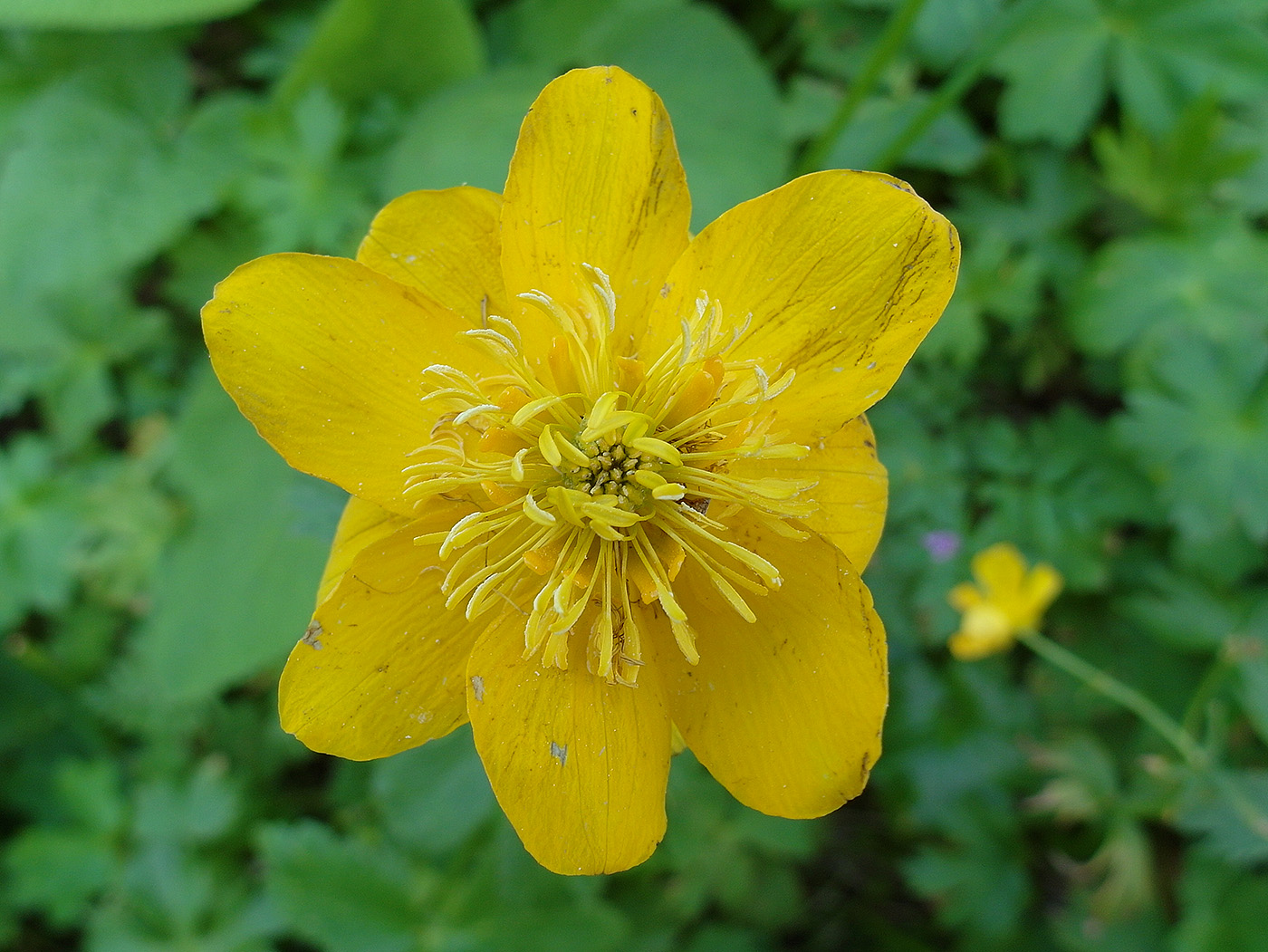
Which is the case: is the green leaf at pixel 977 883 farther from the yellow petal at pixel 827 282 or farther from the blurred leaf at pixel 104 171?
the blurred leaf at pixel 104 171

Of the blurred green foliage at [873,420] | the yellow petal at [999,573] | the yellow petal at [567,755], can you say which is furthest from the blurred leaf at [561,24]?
the yellow petal at [567,755]

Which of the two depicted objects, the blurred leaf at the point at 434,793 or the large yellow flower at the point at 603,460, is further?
the blurred leaf at the point at 434,793

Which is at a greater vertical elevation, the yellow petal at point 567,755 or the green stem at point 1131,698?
the yellow petal at point 567,755

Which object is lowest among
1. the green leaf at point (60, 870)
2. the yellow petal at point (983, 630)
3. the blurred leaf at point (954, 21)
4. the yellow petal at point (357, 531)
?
the green leaf at point (60, 870)

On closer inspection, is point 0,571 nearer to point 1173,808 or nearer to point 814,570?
point 814,570

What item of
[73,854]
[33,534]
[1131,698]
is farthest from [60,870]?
[1131,698]

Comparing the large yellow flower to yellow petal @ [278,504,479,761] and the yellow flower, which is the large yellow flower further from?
the yellow flower

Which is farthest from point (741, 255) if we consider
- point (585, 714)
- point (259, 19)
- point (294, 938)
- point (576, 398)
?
point (294, 938)
